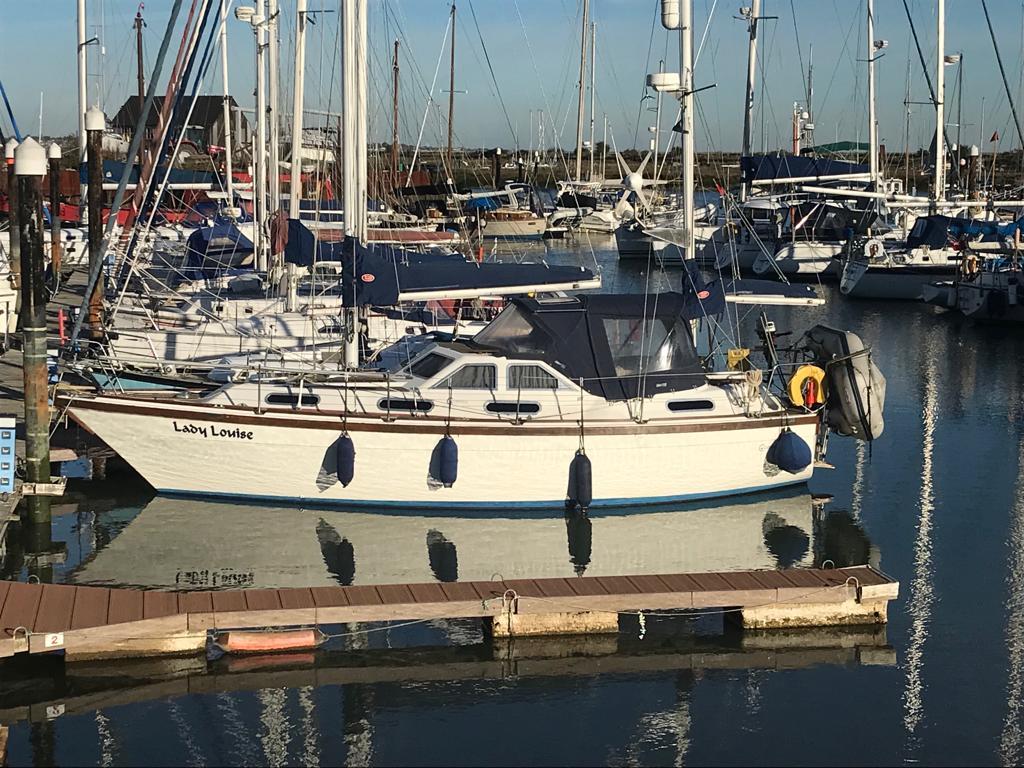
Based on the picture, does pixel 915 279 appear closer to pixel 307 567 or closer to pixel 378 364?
pixel 378 364

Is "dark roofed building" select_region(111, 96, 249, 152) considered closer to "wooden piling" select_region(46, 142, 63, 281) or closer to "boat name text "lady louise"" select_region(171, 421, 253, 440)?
"wooden piling" select_region(46, 142, 63, 281)

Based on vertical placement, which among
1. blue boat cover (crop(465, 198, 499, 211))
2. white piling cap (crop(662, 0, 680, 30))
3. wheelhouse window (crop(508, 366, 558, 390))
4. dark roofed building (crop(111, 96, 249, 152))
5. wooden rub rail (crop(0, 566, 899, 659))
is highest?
dark roofed building (crop(111, 96, 249, 152))

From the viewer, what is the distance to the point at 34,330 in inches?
686

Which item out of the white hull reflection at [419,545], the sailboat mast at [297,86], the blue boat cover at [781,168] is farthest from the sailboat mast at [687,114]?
the blue boat cover at [781,168]

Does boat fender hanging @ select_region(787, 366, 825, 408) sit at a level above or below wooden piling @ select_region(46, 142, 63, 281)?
below

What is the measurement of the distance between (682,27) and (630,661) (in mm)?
10621

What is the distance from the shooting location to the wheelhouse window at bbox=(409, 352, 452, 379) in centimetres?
1852

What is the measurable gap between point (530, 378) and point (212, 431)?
165 inches

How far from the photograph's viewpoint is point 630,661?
13586mm

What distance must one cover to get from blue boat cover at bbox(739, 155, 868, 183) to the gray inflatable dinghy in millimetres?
29150

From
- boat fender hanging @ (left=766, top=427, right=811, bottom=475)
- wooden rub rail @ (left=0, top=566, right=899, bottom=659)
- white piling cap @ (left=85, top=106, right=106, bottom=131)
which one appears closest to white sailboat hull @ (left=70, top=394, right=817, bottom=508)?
boat fender hanging @ (left=766, top=427, right=811, bottom=475)

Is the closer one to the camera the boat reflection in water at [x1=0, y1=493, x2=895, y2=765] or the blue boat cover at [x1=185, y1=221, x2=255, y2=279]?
the boat reflection in water at [x1=0, y1=493, x2=895, y2=765]

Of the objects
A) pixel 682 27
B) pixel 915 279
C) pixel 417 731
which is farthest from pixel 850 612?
pixel 915 279

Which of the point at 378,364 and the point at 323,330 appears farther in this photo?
the point at 323,330
